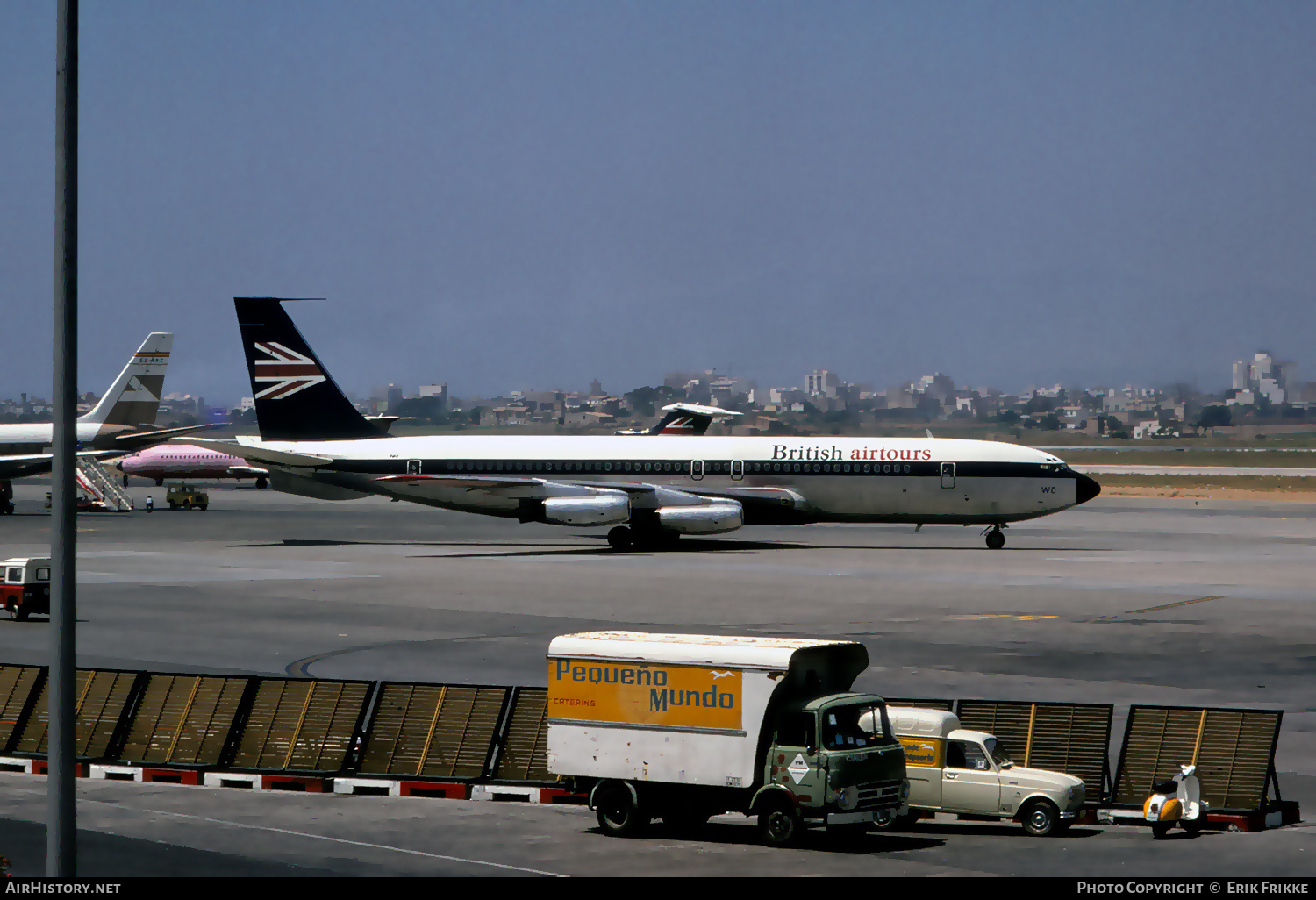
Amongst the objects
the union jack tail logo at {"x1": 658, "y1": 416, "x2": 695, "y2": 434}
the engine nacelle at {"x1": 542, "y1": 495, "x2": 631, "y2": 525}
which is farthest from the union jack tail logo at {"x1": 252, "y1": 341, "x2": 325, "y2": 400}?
the union jack tail logo at {"x1": 658, "y1": 416, "x2": 695, "y2": 434}

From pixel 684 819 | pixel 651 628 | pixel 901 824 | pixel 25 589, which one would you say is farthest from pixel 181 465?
pixel 901 824

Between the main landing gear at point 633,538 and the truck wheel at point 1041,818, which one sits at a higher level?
the truck wheel at point 1041,818

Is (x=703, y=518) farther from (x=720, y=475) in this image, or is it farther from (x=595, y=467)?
(x=595, y=467)

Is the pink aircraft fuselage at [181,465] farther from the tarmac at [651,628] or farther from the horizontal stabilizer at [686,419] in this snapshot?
the horizontal stabilizer at [686,419]

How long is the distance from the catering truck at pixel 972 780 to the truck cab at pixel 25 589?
29809 mm

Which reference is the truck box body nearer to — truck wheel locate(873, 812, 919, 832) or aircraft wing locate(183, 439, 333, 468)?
truck wheel locate(873, 812, 919, 832)

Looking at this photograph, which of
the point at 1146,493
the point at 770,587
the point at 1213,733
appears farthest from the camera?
the point at 1146,493

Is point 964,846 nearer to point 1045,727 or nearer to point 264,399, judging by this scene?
point 1045,727

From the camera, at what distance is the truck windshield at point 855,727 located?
19.4 m

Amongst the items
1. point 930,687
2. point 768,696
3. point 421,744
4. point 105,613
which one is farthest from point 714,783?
point 105,613

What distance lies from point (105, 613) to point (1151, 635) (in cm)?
3000

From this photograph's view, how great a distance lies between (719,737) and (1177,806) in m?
6.37

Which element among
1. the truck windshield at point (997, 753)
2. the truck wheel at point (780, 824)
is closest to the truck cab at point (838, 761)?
the truck wheel at point (780, 824)

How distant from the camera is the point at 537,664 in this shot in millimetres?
33500
